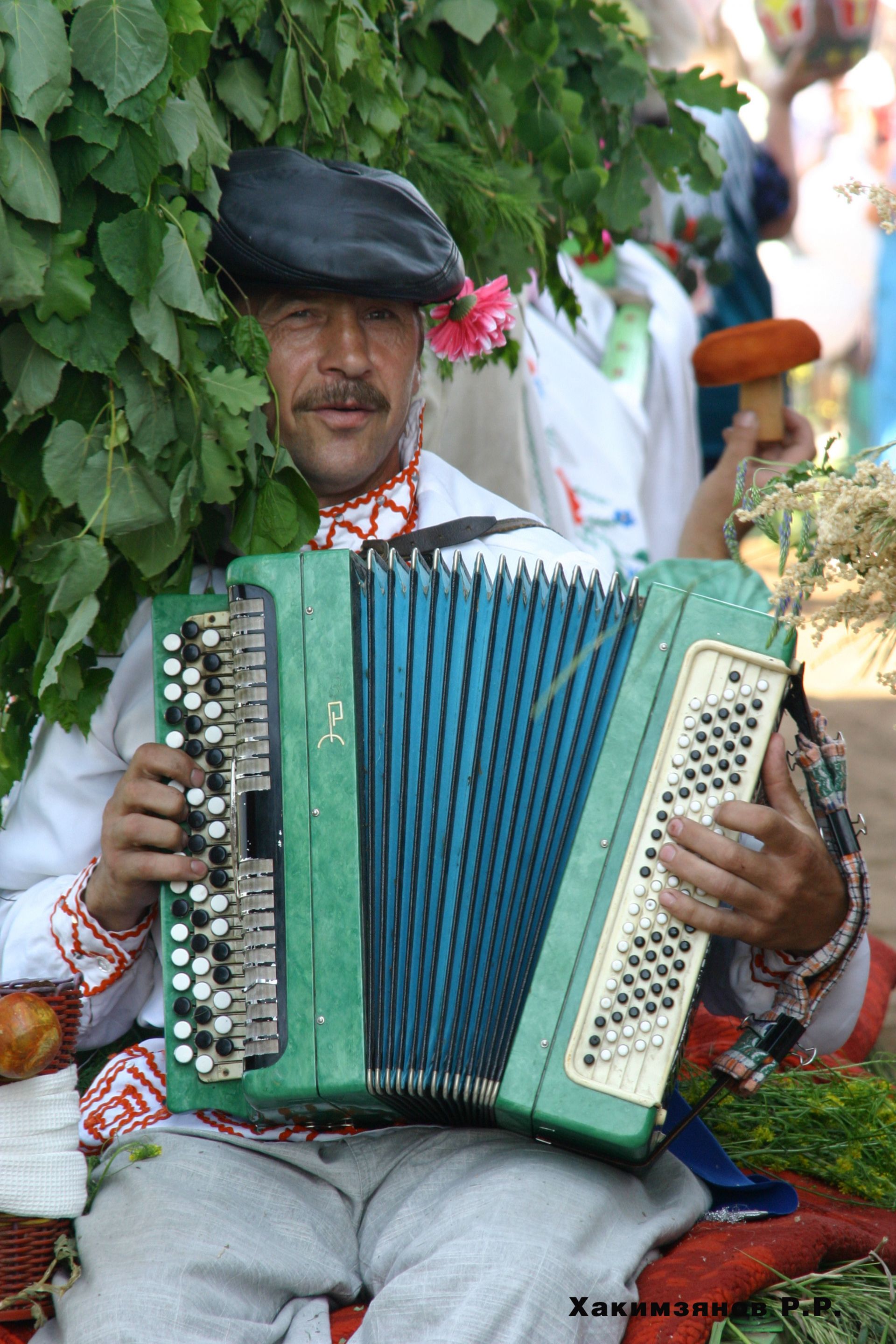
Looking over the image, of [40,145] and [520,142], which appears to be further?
[520,142]

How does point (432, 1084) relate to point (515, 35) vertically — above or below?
below

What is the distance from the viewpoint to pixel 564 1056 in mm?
1881

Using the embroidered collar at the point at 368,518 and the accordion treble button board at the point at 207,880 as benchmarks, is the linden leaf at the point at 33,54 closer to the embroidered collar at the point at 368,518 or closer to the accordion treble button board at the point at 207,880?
the accordion treble button board at the point at 207,880

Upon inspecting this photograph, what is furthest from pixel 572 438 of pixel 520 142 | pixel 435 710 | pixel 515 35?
pixel 435 710

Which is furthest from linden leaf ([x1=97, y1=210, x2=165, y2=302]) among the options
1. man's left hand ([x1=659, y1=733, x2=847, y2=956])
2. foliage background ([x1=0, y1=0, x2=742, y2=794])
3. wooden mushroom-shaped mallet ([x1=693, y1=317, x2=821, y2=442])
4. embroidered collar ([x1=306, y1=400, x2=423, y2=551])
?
wooden mushroom-shaped mallet ([x1=693, y1=317, x2=821, y2=442])

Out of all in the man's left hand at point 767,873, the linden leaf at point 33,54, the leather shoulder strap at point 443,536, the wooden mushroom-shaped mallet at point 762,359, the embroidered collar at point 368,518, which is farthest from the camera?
the wooden mushroom-shaped mallet at point 762,359

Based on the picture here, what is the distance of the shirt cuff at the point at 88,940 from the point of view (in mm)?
2125

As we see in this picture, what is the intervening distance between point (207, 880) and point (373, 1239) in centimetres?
57

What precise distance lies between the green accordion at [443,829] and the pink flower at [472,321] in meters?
0.81

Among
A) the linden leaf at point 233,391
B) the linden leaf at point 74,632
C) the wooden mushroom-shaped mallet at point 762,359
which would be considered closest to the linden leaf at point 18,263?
the linden leaf at point 233,391

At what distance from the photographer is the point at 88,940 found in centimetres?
213

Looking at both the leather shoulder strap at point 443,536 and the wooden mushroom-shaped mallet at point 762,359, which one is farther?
the wooden mushroom-shaped mallet at point 762,359

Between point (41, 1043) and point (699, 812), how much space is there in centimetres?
91

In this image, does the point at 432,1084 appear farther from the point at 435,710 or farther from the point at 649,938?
the point at 435,710
